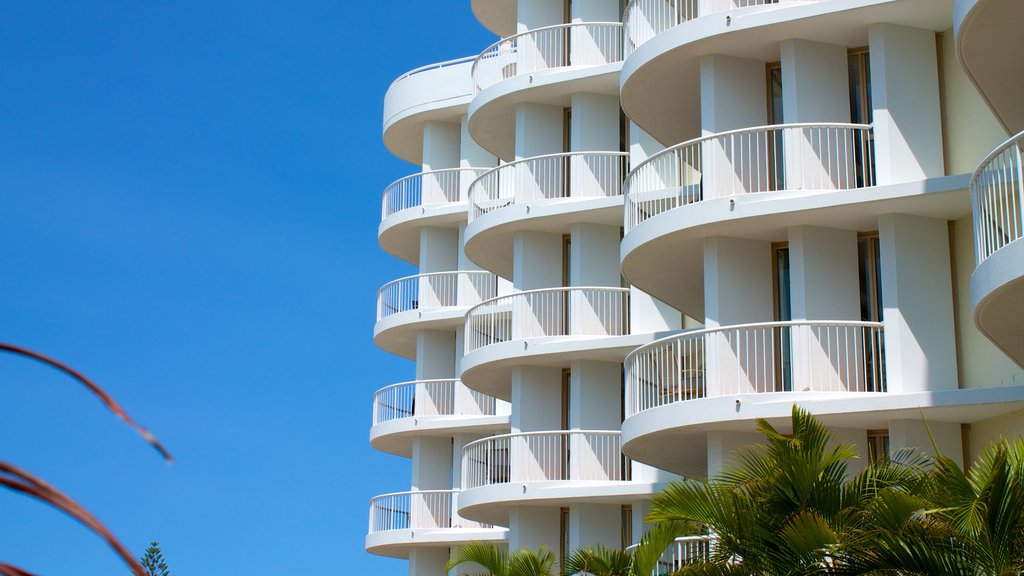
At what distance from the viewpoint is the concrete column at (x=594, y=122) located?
31516 mm

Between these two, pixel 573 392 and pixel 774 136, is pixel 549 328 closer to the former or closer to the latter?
pixel 573 392

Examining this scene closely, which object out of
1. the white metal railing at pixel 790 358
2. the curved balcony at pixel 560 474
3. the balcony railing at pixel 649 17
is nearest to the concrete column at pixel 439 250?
the curved balcony at pixel 560 474

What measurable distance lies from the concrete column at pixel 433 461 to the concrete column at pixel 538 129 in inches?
428

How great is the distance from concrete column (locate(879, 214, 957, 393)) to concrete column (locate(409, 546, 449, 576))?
21.9 meters

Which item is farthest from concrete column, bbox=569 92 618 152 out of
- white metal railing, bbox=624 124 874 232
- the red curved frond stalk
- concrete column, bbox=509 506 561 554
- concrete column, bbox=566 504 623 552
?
the red curved frond stalk

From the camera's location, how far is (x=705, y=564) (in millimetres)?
11977

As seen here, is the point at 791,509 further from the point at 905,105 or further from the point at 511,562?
the point at 905,105

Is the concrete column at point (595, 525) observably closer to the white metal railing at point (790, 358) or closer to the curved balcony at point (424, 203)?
the white metal railing at point (790, 358)

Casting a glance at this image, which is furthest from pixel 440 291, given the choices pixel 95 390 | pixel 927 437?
pixel 95 390

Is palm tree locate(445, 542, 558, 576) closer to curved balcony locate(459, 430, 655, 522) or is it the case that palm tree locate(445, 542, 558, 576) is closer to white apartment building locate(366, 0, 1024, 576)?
white apartment building locate(366, 0, 1024, 576)

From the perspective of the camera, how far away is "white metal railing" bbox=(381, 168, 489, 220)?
131ft

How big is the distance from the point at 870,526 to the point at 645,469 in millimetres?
17746

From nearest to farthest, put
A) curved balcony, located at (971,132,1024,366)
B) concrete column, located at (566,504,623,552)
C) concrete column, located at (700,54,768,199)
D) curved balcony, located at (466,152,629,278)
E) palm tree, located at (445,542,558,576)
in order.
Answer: curved balcony, located at (971,132,1024,366)
palm tree, located at (445,542,558,576)
concrete column, located at (700,54,768,199)
concrete column, located at (566,504,623,552)
curved balcony, located at (466,152,629,278)

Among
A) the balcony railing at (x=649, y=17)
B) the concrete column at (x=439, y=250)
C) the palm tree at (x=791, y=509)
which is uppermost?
the balcony railing at (x=649, y=17)
